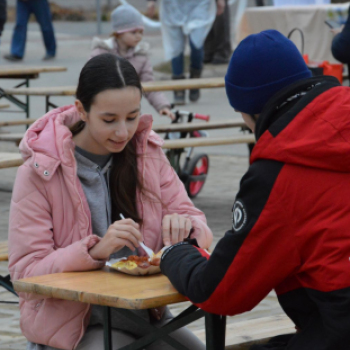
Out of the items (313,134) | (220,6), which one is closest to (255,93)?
(313,134)

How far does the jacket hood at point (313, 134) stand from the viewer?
219 cm

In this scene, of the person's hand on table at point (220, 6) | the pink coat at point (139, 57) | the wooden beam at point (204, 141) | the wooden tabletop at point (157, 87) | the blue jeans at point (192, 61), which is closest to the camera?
the wooden beam at point (204, 141)

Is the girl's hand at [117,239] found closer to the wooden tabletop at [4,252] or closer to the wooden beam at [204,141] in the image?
the wooden tabletop at [4,252]

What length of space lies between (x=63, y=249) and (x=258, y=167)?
33.5 inches

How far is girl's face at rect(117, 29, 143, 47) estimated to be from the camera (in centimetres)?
812

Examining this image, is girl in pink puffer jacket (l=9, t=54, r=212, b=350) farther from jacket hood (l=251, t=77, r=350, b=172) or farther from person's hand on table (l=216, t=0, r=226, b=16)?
person's hand on table (l=216, t=0, r=226, b=16)

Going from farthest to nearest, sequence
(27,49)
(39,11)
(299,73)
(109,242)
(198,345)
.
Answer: (27,49)
(39,11)
(198,345)
(109,242)
(299,73)

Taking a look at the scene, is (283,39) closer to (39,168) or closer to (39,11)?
(39,168)

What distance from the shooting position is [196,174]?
26.1 ft

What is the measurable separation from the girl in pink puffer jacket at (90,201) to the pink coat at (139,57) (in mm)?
4794

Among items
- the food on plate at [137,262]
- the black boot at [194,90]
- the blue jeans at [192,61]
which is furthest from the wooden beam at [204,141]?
the black boot at [194,90]

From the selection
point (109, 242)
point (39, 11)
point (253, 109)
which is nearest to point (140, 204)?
point (109, 242)

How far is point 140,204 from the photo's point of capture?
310 cm

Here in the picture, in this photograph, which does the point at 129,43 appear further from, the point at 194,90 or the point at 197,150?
the point at 194,90
